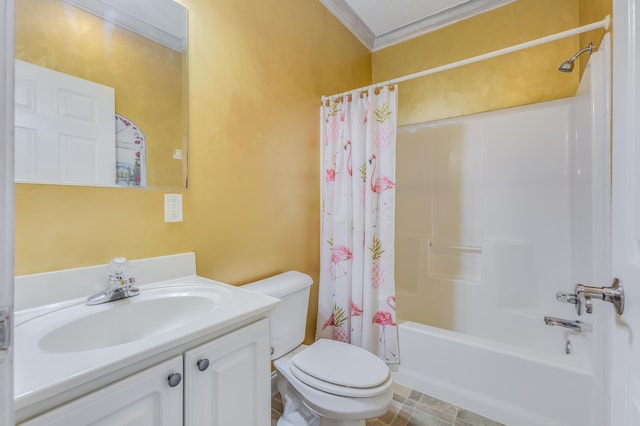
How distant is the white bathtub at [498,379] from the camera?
4.34ft

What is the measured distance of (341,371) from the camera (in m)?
1.22

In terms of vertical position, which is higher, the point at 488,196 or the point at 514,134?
the point at 514,134

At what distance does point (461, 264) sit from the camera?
7.23ft

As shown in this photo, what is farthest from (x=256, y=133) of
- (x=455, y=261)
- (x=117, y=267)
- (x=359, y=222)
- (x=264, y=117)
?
(x=455, y=261)

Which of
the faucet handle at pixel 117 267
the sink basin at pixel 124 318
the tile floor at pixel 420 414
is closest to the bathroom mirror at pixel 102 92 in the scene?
the faucet handle at pixel 117 267

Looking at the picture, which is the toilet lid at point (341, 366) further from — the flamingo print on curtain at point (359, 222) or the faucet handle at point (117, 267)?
the faucet handle at point (117, 267)

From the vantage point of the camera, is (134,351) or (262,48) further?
(262,48)

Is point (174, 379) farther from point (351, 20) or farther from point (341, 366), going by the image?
point (351, 20)

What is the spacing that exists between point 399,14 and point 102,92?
2.11 metres

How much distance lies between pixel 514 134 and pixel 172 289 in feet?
7.51

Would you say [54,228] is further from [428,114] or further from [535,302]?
[535,302]

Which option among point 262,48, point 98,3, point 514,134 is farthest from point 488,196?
point 98,3

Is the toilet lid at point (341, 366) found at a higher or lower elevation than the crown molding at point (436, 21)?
lower

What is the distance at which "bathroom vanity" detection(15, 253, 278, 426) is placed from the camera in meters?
0.56
